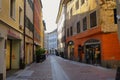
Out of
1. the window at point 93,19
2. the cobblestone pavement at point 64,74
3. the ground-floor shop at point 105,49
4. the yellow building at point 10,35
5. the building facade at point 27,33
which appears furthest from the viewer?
the window at point 93,19

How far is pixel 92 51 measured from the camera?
35.7 meters

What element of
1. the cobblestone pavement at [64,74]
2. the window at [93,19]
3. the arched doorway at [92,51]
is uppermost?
the window at [93,19]

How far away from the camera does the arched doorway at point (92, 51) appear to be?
33.0 meters

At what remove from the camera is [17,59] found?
25.8 m

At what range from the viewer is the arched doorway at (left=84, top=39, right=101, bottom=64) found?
33.0m

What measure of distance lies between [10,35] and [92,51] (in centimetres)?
1768

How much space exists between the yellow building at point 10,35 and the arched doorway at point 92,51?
10.2 metres

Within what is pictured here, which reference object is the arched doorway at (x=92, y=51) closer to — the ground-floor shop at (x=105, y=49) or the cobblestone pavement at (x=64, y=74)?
the ground-floor shop at (x=105, y=49)

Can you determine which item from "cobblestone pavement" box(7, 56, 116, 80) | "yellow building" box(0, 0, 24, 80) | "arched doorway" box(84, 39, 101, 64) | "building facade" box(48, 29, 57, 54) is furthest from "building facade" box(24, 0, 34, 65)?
"building facade" box(48, 29, 57, 54)

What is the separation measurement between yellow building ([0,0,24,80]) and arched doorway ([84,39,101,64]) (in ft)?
33.3

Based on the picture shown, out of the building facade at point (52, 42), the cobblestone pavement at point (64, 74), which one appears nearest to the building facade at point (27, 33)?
the cobblestone pavement at point (64, 74)

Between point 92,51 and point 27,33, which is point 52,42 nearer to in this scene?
point 92,51

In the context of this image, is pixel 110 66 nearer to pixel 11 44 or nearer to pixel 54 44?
pixel 11 44

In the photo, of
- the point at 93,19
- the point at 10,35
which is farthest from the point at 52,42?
the point at 10,35
